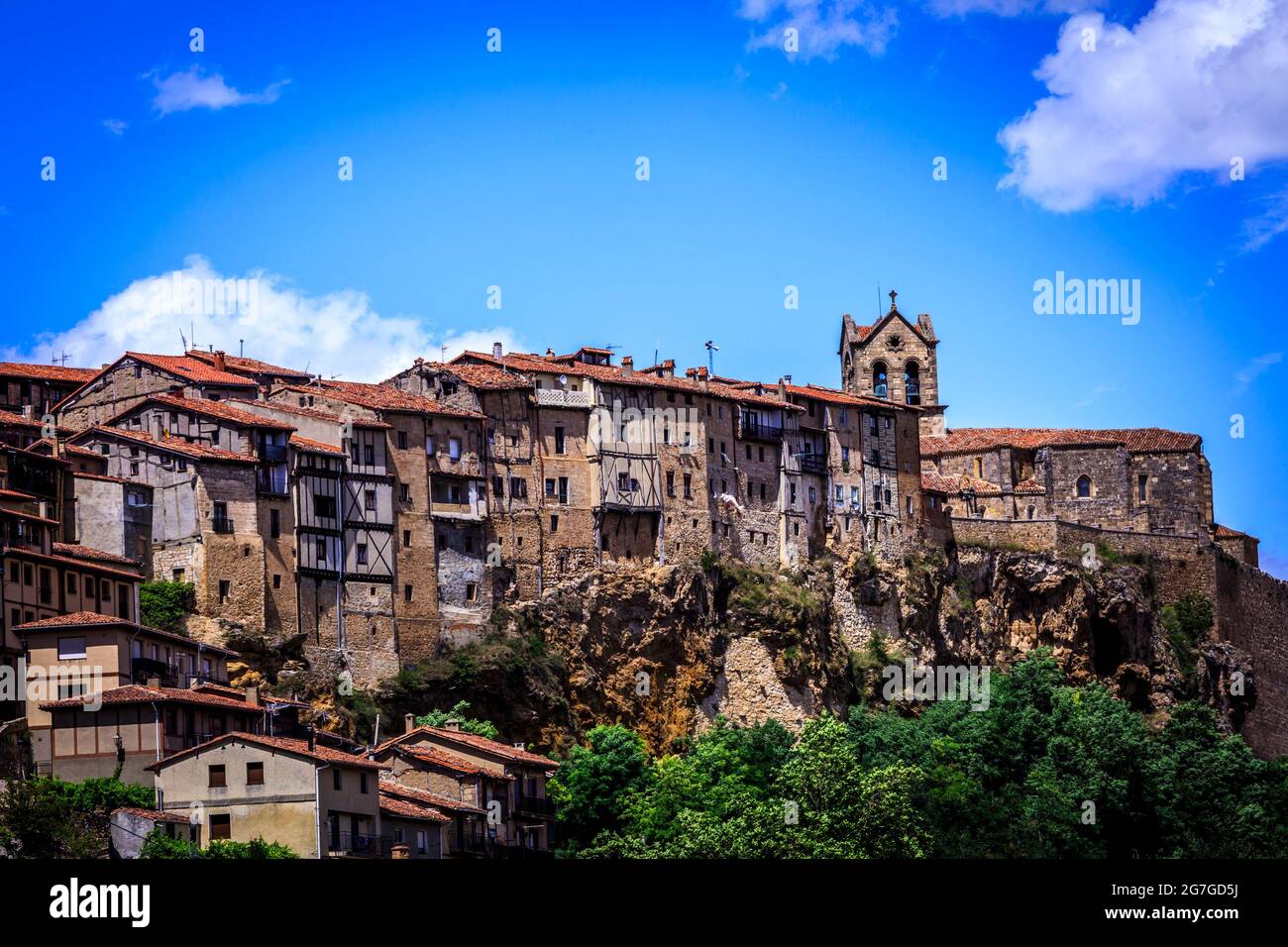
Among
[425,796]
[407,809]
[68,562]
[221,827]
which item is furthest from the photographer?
[68,562]

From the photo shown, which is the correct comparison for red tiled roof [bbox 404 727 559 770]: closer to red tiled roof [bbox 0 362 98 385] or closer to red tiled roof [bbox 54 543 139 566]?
red tiled roof [bbox 54 543 139 566]

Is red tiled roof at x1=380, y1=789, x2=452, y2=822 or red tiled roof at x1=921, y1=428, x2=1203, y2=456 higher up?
red tiled roof at x1=921, y1=428, x2=1203, y2=456

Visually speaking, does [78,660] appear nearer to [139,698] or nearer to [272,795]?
Answer: [139,698]

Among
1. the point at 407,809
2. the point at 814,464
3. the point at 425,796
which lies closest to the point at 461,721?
the point at 425,796

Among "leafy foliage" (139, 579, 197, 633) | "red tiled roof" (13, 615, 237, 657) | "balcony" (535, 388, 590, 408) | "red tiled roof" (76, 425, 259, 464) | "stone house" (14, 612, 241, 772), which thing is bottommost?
"stone house" (14, 612, 241, 772)

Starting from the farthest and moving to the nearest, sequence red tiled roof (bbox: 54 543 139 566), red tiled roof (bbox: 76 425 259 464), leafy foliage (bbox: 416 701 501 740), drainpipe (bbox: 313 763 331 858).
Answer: red tiled roof (bbox: 76 425 259 464), leafy foliage (bbox: 416 701 501 740), red tiled roof (bbox: 54 543 139 566), drainpipe (bbox: 313 763 331 858)

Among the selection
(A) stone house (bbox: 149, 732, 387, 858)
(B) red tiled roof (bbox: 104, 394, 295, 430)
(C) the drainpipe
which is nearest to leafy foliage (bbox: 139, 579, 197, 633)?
(B) red tiled roof (bbox: 104, 394, 295, 430)

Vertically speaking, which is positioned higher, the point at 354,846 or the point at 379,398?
the point at 379,398

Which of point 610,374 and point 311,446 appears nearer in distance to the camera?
point 311,446

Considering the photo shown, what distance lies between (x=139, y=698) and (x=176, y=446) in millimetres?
20845

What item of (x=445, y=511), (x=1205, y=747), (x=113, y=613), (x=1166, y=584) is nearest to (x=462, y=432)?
(x=445, y=511)

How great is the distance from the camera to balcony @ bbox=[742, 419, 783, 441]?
11075 cm

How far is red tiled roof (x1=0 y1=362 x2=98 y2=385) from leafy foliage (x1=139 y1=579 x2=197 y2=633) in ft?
73.6

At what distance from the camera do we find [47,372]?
4294 inches
